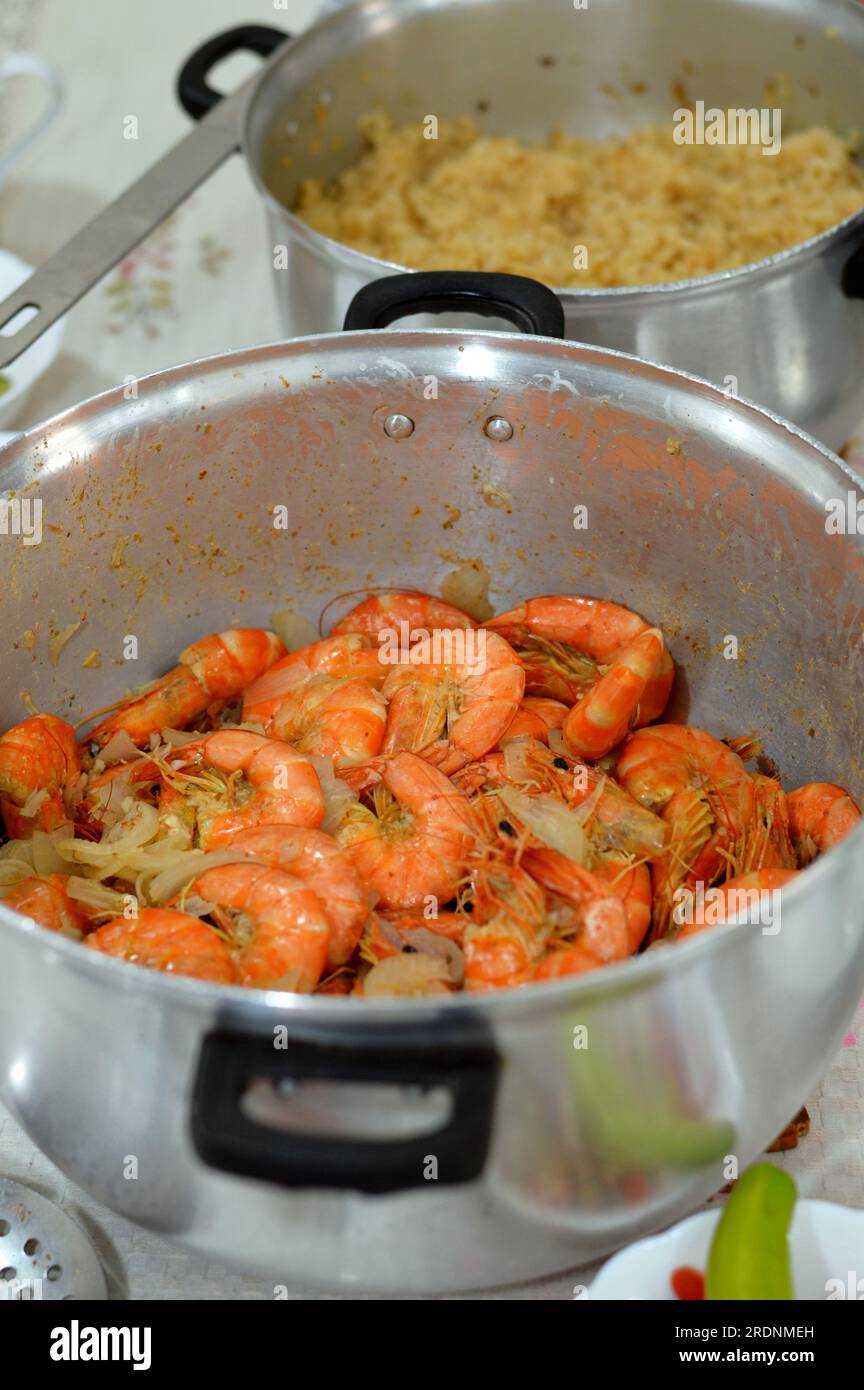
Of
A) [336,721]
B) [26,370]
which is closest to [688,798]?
[336,721]

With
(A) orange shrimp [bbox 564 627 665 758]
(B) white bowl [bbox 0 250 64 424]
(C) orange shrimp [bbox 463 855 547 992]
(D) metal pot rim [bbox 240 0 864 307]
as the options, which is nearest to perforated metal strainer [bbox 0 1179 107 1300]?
(C) orange shrimp [bbox 463 855 547 992]

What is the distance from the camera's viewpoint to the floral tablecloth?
193cm

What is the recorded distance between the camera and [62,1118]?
34.3 inches

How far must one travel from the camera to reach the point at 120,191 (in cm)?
218

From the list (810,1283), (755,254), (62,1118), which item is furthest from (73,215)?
(810,1283)

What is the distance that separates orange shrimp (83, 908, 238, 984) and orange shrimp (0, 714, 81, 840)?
0.20 m

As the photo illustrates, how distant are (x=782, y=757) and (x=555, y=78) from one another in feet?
3.56

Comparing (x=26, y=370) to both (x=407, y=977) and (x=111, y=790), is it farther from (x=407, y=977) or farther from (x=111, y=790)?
(x=407, y=977)

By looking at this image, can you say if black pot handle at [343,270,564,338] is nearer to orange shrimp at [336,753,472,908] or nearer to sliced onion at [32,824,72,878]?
orange shrimp at [336,753,472,908]

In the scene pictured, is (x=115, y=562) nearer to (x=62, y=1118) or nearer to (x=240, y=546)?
(x=240, y=546)

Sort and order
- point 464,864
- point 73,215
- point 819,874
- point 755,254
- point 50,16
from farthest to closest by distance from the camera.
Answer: point 50,16 < point 73,215 < point 755,254 < point 464,864 < point 819,874

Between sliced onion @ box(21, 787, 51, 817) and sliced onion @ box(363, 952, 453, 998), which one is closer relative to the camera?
sliced onion @ box(363, 952, 453, 998)

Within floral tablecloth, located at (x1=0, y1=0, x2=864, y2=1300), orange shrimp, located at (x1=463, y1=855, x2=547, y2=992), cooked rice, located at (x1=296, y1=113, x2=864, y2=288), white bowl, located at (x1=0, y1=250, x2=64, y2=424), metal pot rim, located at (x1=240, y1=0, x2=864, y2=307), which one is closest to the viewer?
orange shrimp, located at (x1=463, y1=855, x2=547, y2=992)

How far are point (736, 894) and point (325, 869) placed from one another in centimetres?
29
